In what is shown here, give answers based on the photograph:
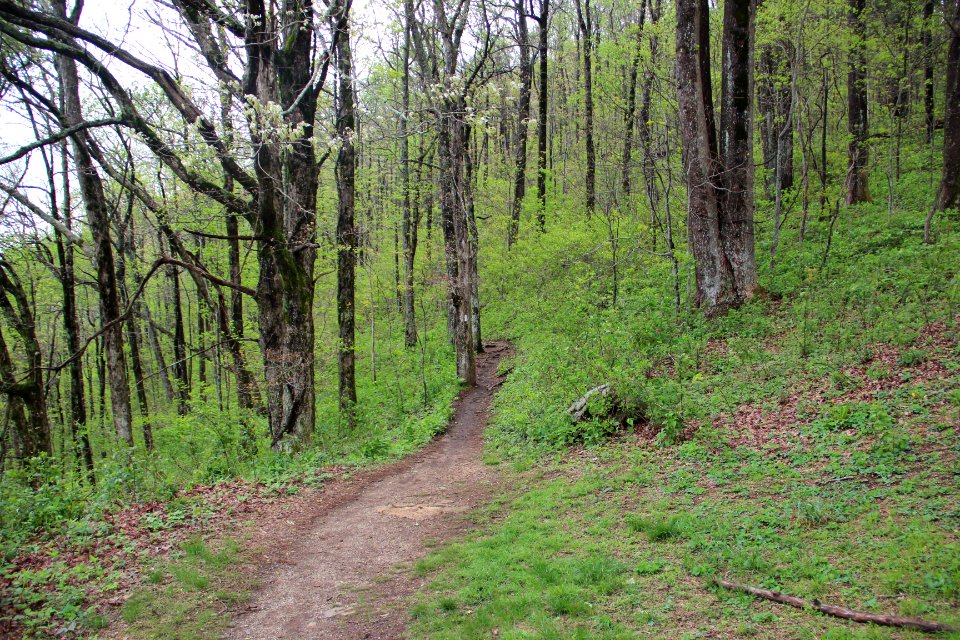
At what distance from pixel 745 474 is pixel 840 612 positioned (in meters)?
2.51

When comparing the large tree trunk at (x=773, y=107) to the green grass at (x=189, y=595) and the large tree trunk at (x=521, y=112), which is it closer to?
the large tree trunk at (x=521, y=112)

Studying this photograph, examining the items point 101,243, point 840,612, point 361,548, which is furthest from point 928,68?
point 101,243

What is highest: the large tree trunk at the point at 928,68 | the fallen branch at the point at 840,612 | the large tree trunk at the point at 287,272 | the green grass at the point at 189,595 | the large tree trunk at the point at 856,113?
Answer: the large tree trunk at the point at 928,68

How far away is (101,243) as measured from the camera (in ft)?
36.0

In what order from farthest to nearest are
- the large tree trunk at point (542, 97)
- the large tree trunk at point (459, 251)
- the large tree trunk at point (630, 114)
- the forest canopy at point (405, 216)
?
the large tree trunk at point (542, 97) → the large tree trunk at point (630, 114) → the large tree trunk at point (459, 251) → the forest canopy at point (405, 216)

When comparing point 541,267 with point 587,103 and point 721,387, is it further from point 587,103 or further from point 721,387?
point 721,387

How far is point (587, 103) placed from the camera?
21.3 m

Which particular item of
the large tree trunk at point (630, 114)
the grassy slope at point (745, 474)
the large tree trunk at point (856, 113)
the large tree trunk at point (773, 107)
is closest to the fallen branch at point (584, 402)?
the grassy slope at point (745, 474)

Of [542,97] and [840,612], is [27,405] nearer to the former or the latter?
[840,612]

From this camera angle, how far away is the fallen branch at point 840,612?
3016 mm

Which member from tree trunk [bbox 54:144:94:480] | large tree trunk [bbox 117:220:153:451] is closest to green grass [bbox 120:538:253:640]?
tree trunk [bbox 54:144:94:480]

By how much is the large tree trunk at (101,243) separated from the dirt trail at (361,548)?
20.7ft

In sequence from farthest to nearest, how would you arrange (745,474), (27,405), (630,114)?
(630,114) → (27,405) → (745,474)

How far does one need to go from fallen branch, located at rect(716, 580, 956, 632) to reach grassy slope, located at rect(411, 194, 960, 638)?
74mm
